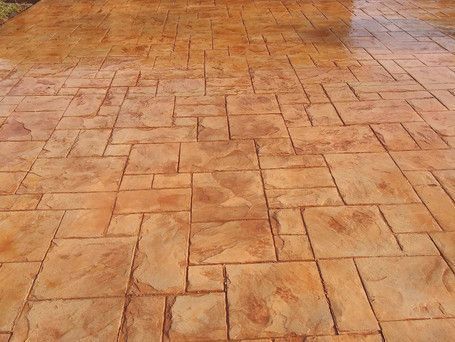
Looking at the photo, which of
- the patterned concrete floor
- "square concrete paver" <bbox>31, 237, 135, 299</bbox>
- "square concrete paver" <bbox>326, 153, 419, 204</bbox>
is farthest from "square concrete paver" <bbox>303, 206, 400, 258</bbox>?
"square concrete paver" <bbox>31, 237, 135, 299</bbox>

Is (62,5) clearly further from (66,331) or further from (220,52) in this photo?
(66,331)

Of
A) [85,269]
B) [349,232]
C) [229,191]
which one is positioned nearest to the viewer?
[85,269]

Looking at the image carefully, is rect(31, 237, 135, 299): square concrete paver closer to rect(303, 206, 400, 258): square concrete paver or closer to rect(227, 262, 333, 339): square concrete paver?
rect(227, 262, 333, 339): square concrete paver

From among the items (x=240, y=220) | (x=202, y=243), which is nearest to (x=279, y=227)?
(x=240, y=220)

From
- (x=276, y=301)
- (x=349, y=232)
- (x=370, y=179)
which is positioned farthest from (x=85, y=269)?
(x=370, y=179)

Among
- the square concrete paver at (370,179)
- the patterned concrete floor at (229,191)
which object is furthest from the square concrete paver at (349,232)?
the square concrete paver at (370,179)

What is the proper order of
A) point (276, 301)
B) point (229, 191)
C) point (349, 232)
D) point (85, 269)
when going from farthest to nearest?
1. point (229, 191)
2. point (349, 232)
3. point (85, 269)
4. point (276, 301)

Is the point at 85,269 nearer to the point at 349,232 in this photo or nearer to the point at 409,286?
the point at 349,232

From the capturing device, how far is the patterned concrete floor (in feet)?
6.36

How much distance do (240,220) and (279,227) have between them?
9.0 inches

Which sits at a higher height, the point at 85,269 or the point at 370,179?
the point at 85,269

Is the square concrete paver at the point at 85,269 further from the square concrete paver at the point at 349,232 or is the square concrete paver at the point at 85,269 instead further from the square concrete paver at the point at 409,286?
the square concrete paver at the point at 409,286

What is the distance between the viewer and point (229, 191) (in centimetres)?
274

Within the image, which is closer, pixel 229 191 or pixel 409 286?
pixel 409 286
